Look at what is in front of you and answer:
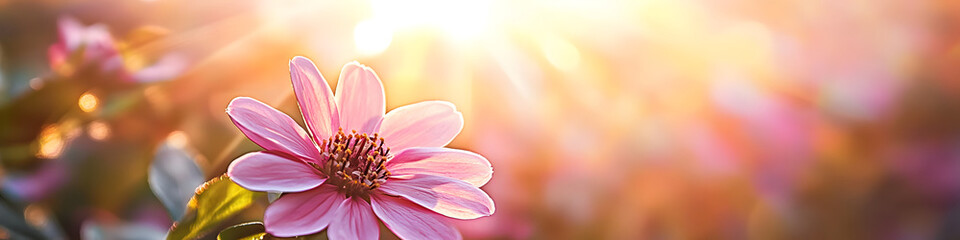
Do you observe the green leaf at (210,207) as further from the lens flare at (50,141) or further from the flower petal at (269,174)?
the lens flare at (50,141)

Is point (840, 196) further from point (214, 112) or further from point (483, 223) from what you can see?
point (214, 112)

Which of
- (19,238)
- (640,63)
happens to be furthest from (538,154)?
(19,238)

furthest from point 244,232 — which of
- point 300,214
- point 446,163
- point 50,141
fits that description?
point 50,141

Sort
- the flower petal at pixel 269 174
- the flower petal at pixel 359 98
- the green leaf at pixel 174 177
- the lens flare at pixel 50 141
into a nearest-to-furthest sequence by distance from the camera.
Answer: the flower petal at pixel 269 174 < the flower petal at pixel 359 98 < the green leaf at pixel 174 177 < the lens flare at pixel 50 141

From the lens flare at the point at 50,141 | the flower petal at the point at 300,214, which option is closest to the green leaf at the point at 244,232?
the flower petal at the point at 300,214

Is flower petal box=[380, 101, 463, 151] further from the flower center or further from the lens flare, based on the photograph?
the lens flare

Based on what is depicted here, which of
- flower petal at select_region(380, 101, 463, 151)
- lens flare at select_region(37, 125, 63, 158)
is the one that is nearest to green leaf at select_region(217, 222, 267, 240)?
flower petal at select_region(380, 101, 463, 151)

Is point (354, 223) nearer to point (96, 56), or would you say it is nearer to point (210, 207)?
point (210, 207)
